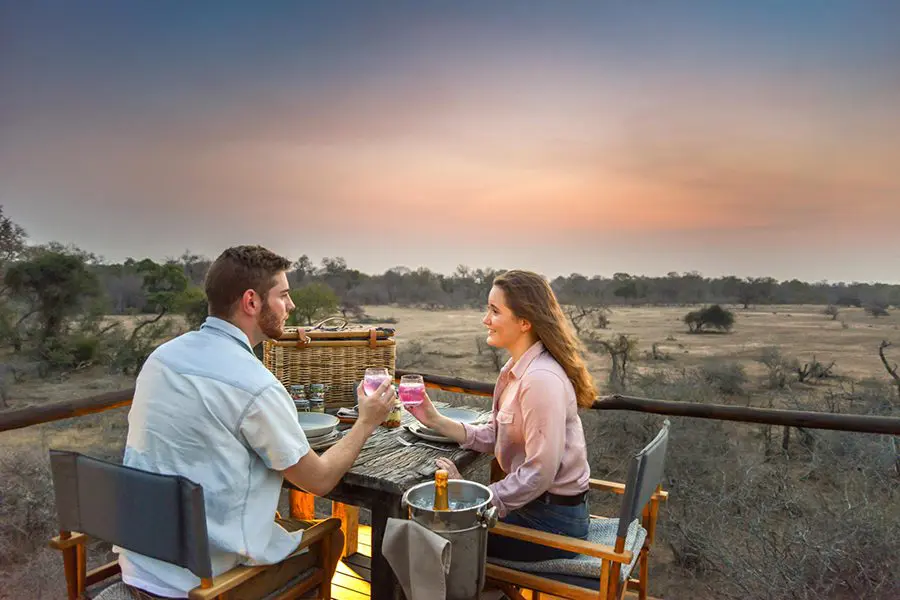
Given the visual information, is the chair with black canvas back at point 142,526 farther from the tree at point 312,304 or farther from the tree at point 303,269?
the tree at point 303,269

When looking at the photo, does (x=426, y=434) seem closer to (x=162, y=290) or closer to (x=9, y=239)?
(x=9, y=239)

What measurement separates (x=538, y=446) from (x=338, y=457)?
0.67m

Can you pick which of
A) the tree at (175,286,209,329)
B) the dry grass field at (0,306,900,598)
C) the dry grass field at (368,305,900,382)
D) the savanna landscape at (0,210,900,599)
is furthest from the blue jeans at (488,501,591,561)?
the tree at (175,286,209,329)

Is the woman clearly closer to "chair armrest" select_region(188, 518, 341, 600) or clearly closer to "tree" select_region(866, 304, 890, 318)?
"chair armrest" select_region(188, 518, 341, 600)

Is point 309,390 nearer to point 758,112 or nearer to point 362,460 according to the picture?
point 362,460

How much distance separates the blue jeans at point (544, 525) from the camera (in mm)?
2209

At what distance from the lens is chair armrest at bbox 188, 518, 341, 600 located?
156 cm

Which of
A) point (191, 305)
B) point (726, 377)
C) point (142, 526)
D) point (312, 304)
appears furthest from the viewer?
point (191, 305)

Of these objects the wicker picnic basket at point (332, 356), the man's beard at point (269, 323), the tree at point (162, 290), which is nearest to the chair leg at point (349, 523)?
the wicker picnic basket at point (332, 356)

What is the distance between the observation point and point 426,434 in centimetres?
252

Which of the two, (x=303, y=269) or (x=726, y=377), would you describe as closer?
(x=726, y=377)

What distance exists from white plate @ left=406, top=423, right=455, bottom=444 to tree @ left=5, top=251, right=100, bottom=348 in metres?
9.31

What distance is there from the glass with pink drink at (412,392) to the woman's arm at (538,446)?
1.49 feet

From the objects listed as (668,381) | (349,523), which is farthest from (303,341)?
(668,381)
